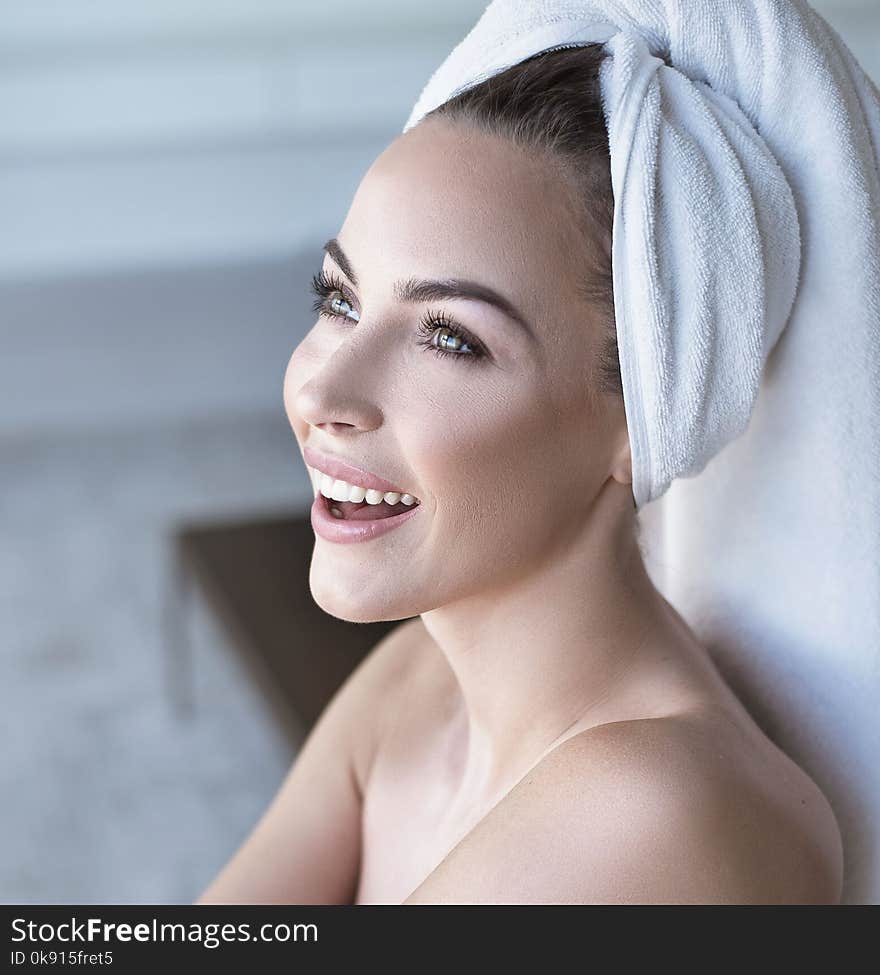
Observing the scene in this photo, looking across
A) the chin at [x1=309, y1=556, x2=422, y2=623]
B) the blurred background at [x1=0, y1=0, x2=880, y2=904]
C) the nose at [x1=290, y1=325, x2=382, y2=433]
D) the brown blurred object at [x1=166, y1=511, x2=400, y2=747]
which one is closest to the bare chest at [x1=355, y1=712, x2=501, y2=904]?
the chin at [x1=309, y1=556, x2=422, y2=623]

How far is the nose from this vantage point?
878mm

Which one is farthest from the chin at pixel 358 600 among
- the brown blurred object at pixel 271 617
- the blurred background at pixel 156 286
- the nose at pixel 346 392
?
the blurred background at pixel 156 286

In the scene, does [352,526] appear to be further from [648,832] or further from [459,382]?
[648,832]

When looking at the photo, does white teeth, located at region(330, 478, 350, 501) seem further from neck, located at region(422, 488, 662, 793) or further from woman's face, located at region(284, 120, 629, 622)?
neck, located at region(422, 488, 662, 793)

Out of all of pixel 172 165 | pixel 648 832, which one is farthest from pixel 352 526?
pixel 172 165

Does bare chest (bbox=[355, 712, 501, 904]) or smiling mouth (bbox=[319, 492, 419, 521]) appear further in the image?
bare chest (bbox=[355, 712, 501, 904])

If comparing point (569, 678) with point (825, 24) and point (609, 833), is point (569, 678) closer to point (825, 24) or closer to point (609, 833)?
point (609, 833)

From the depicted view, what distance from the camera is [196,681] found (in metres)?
3.17

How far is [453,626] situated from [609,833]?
23 centimetres

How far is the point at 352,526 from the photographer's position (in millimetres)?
921

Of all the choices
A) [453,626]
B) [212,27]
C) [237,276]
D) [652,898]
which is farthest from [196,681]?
[652,898]

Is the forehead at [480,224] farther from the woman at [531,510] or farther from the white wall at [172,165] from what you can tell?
the white wall at [172,165]

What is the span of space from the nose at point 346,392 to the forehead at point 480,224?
0.19 feet

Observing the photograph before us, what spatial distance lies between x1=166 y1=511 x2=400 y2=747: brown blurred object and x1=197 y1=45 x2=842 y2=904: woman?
1.02 metres
